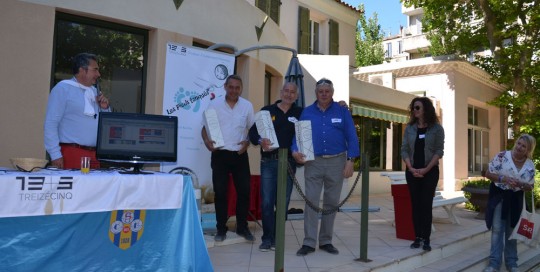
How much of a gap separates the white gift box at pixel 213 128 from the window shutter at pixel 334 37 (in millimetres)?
10205

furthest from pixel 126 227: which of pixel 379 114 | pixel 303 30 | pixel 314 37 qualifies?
pixel 314 37

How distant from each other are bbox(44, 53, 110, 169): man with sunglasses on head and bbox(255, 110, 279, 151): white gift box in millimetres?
1570

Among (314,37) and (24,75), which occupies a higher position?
(314,37)

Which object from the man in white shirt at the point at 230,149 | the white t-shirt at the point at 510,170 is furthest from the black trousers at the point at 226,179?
the white t-shirt at the point at 510,170

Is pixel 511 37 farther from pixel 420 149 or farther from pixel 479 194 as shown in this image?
pixel 420 149

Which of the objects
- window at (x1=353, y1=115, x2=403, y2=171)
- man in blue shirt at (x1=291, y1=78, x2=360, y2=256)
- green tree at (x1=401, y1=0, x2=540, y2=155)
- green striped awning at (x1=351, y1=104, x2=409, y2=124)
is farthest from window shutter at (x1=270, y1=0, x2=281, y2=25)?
man in blue shirt at (x1=291, y1=78, x2=360, y2=256)

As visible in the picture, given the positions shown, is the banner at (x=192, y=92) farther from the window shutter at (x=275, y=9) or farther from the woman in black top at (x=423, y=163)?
the window shutter at (x=275, y=9)

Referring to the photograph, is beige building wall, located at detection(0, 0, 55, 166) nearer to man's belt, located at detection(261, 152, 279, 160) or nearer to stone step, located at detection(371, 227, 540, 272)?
man's belt, located at detection(261, 152, 279, 160)

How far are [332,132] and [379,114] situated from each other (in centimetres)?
835

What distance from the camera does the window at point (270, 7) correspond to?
37.8ft

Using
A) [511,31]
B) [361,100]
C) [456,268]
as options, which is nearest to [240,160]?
[456,268]

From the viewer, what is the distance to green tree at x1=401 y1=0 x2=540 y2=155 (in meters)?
12.2

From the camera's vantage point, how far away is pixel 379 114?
12.6 m

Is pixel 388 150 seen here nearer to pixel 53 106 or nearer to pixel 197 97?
pixel 197 97
